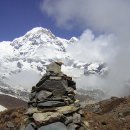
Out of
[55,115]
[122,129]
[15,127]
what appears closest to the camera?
[55,115]

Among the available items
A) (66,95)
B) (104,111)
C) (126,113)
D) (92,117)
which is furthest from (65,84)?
(104,111)

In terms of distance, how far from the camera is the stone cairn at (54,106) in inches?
877

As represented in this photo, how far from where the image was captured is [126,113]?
132 ft

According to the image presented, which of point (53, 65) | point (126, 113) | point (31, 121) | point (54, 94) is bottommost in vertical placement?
point (31, 121)

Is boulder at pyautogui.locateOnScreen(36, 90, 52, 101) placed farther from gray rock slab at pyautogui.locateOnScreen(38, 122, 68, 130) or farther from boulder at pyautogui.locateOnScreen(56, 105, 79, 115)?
gray rock slab at pyautogui.locateOnScreen(38, 122, 68, 130)

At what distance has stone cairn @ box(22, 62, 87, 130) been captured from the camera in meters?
22.3

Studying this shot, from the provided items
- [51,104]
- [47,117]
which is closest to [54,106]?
[51,104]

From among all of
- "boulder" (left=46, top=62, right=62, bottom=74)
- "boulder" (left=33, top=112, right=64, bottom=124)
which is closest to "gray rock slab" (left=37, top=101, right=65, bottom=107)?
"boulder" (left=33, top=112, right=64, bottom=124)

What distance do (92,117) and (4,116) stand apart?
896 cm

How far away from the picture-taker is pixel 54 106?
2289cm

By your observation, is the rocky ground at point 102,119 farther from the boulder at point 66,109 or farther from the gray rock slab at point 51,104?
the boulder at point 66,109

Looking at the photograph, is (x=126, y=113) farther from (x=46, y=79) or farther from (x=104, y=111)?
(x=46, y=79)

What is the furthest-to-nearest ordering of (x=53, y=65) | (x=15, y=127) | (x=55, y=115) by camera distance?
(x=15, y=127) → (x=53, y=65) → (x=55, y=115)

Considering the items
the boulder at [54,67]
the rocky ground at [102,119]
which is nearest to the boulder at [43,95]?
the boulder at [54,67]
